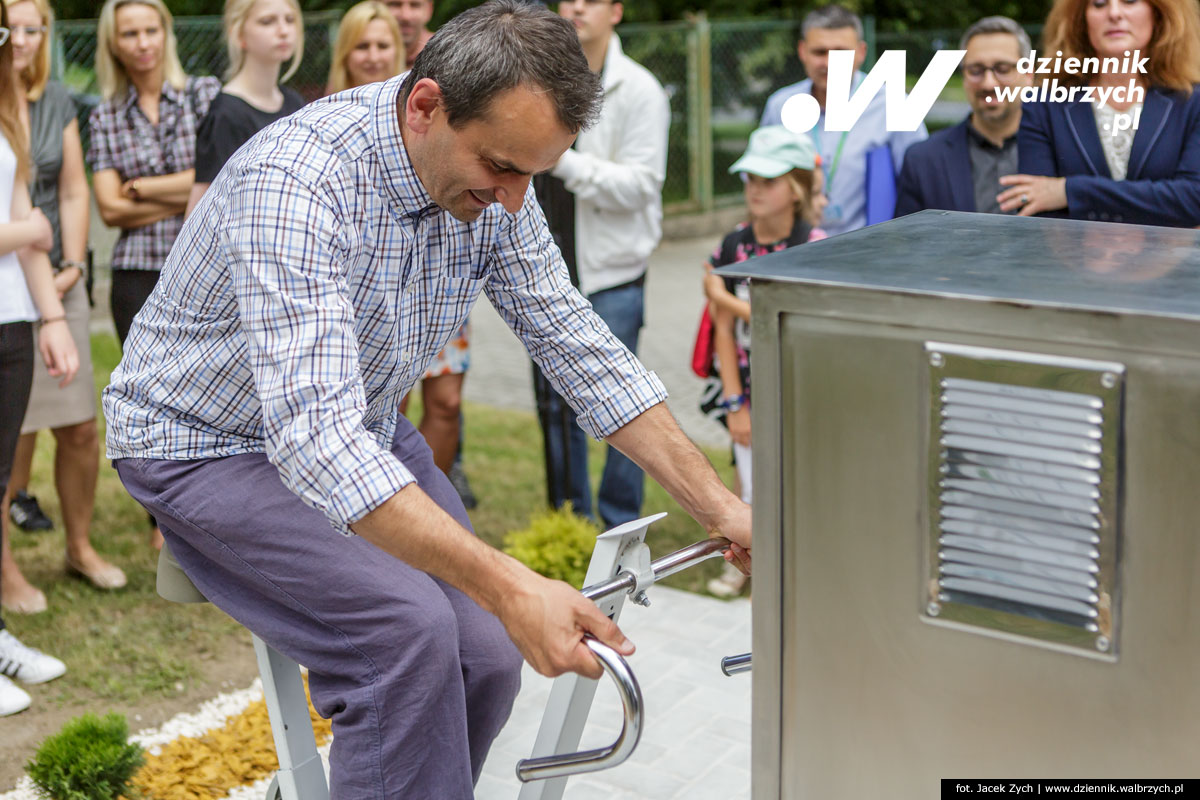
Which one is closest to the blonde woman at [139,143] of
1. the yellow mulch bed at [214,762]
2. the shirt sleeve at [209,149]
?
the shirt sleeve at [209,149]

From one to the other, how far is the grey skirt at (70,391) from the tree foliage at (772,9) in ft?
36.2

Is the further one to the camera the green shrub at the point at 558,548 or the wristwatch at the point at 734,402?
the wristwatch at the point at 734,402

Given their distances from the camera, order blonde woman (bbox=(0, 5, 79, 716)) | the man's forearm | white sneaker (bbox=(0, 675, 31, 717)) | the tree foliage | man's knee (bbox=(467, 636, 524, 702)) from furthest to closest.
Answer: the tree foliage < blonde woman (bbox=(0, 5, 79, 716)) < white sneaker (bbox=(0, 675, 31, 717)) < man's knee (bbox=(467, 636, 524, 702)) < the man's forearm

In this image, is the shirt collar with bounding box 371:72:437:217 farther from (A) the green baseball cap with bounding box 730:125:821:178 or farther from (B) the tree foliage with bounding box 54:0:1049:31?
(B) the tree foliage with bounding box 54:0:1049:31

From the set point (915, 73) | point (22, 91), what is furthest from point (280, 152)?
point (915, 73)

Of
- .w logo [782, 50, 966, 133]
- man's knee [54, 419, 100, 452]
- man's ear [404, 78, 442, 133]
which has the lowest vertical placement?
man's knee [54, 419, 100, 452]

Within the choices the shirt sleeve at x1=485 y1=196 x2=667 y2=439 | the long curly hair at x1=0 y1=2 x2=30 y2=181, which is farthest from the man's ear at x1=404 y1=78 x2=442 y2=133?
the long curly hair at x1=0 y1=2 x2=30 y2=181

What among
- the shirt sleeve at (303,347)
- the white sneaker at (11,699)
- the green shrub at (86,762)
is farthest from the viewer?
the white sneaker at (11,699)

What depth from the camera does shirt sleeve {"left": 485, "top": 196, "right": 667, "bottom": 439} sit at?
2383 mm

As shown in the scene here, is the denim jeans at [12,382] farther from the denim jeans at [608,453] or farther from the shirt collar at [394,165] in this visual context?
the shirt collar at [394,165]

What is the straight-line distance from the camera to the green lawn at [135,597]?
3.83 m

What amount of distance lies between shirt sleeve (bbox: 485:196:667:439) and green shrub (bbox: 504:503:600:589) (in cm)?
178

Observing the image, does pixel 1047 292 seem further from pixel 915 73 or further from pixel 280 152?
pixel 915 73

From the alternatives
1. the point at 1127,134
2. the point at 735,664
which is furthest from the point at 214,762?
the point at 1127,134
